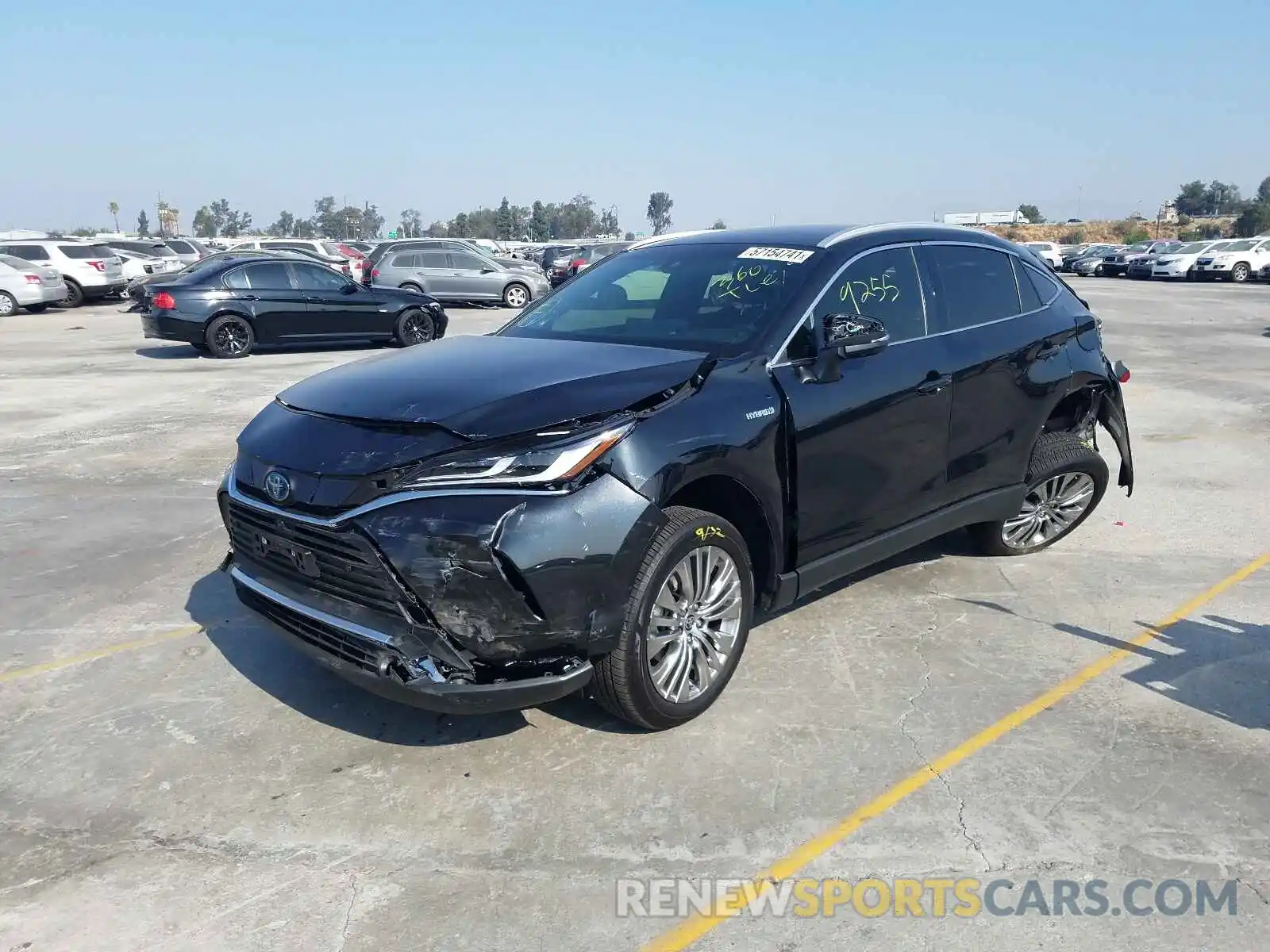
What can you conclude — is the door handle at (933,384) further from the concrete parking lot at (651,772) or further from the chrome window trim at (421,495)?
the chrome window trim at (421,495)

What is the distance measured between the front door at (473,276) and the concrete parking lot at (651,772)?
64.7 ft

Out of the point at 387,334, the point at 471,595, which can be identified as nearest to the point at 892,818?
the point at 471,595

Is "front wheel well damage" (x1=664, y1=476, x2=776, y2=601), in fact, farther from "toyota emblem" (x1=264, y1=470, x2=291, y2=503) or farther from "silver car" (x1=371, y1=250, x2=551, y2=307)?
"silver car" (x1=371, y1=250, x2=551, y2=307)

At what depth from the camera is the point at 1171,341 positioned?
17625 millimetres

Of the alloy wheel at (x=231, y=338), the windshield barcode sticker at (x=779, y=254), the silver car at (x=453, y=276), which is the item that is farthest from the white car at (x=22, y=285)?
the windshield barcode sticker at (x=779, y=254)

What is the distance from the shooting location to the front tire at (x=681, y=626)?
3510 millimetres

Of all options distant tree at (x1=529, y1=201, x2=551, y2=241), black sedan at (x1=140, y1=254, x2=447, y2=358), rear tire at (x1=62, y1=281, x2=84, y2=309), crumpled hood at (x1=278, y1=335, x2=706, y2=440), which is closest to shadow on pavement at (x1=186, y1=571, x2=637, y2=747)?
crumpled hood at (x1=278, y1=335, x2=706, y2=440)

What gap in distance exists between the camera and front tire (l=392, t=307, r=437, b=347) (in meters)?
17.1

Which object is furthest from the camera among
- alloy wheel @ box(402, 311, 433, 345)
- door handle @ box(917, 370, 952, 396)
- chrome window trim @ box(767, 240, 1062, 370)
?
alloy wheel @ box(402, 311, 433, 345)

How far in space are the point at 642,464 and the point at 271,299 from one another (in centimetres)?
1396

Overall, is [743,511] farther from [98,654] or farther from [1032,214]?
[1032,214]

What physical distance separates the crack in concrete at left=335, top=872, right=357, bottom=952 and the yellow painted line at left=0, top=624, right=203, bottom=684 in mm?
2219

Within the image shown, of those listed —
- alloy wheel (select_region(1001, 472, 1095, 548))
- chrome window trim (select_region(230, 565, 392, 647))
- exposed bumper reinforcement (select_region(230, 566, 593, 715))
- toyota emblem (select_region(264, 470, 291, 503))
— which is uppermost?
toyota emblem (select_region(264, 470, 291, 503))

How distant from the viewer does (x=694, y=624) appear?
3.81 m
